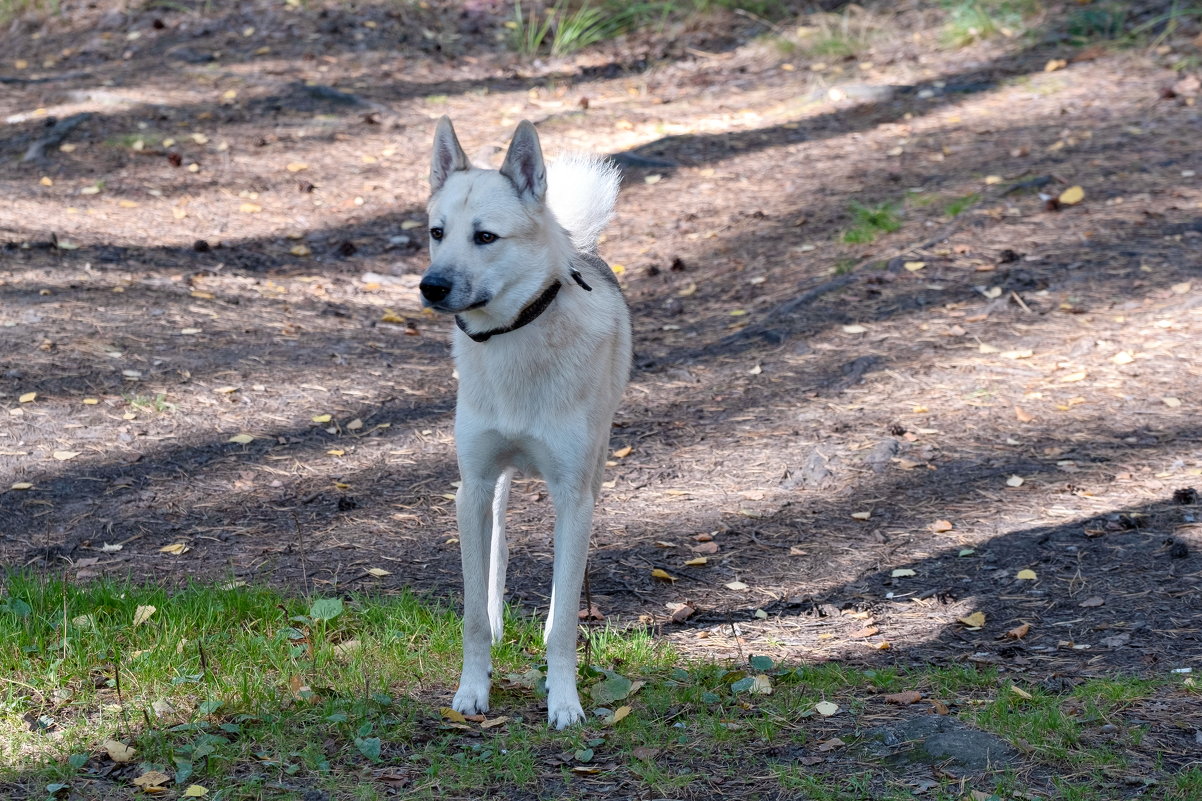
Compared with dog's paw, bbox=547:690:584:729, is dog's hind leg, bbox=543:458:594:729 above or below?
above

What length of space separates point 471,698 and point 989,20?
995 cm

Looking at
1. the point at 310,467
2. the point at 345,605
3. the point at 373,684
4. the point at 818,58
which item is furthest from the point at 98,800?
the point at 818,58

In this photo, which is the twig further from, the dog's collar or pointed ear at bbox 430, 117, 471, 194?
the dog's collar

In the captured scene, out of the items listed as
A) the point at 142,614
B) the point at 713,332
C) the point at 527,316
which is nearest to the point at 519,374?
the point at 527,316

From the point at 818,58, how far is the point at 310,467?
8387mm

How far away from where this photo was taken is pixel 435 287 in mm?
3354

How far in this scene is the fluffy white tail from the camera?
392 centimetres

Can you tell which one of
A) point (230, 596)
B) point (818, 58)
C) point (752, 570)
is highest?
point (818, 58)

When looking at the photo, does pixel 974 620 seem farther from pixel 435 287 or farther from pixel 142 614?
pixel 142 614

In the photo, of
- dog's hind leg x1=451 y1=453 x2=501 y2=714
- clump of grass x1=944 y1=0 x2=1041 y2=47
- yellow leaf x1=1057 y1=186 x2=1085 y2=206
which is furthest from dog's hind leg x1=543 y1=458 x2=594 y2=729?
clump of grass x1=944 y1=0 x2=1041 y2=47

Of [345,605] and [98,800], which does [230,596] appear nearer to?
[345,605]

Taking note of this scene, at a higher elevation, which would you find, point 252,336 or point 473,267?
point 473,267

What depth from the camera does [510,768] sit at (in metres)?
3.14

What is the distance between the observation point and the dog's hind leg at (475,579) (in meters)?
3.59
